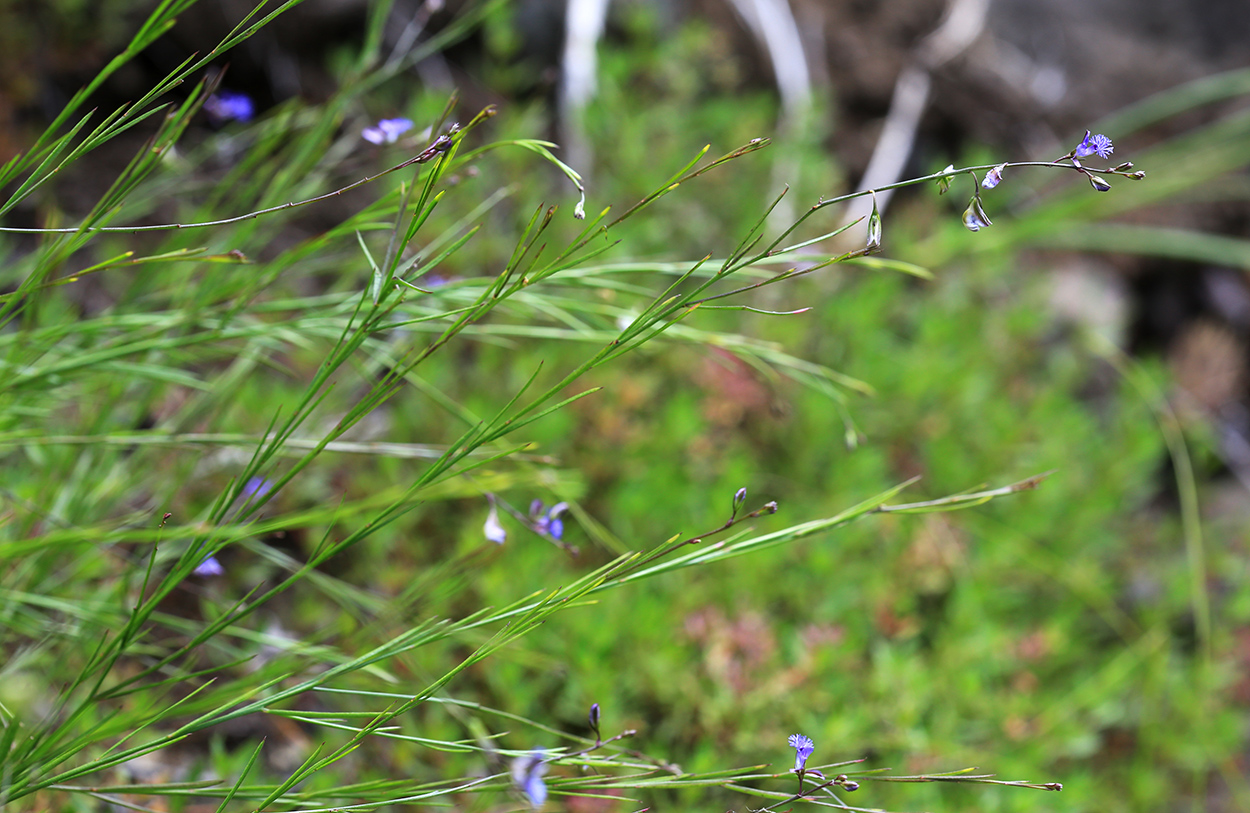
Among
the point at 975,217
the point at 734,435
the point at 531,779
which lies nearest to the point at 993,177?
the point at 975,217

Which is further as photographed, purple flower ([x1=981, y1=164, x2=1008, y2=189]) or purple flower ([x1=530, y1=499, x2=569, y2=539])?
purple flower ([x1=530, y1=499, x2=569, y2=539])

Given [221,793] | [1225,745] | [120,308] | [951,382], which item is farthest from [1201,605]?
[120,308]

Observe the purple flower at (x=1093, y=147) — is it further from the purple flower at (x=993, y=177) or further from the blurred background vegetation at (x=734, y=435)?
the blurred background vegetation at (x=734, y=435)

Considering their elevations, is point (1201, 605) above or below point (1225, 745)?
above

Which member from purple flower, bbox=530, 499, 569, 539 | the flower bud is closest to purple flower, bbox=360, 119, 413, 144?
purple flower, bbox=530, 499, 569, 539

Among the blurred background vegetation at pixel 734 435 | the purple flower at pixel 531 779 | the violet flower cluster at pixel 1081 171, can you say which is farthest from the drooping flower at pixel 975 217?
the purple flower at pixel 531 779

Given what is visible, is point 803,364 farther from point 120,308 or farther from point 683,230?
point 683,230

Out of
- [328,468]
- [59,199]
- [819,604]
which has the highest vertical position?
[59,199]

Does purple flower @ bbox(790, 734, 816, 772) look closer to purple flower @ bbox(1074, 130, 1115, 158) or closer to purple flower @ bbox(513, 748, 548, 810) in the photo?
purple flower @ bbox(513, 748, 548, 810)
